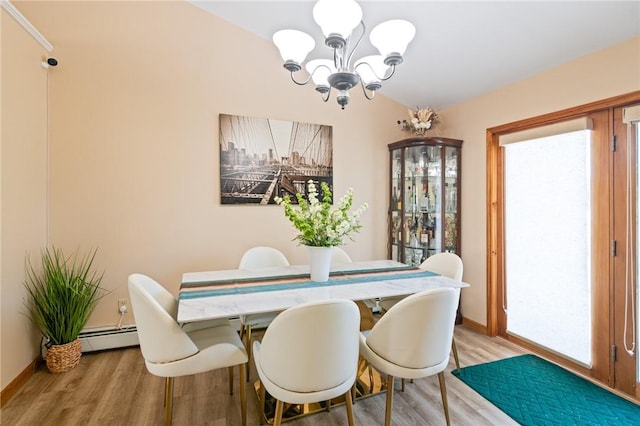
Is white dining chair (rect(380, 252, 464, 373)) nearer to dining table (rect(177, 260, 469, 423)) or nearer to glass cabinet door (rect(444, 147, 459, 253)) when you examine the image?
dining table (rect(177, 260, 469, 423))

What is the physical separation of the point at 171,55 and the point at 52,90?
101 centimetres

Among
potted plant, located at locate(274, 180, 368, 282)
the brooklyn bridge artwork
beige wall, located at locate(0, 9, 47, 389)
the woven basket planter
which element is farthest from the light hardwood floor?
the brooklyn bridge artwork

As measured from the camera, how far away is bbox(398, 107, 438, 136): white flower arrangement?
3422 mm

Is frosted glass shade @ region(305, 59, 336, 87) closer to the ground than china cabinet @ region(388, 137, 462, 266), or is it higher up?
higher up

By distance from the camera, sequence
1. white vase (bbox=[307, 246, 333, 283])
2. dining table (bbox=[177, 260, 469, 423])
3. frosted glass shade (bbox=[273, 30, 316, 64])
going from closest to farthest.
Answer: dining table (bbox=[177, 260, 469, 423]) < frosted glass shade (bbox=[273, 30, 316, 64]) < white vase (bbox=[307, 246, 333, 283])

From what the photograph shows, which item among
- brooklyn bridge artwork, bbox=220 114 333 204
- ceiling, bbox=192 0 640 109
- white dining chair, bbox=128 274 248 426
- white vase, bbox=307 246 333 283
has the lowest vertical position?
white dining chair, bbox=128 274 248 426

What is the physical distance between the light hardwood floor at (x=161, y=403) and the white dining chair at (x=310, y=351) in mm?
648

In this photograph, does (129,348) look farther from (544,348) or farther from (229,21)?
(544,348)

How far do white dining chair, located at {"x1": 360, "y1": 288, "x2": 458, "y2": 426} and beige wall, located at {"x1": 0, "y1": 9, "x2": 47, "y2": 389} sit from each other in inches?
97.2

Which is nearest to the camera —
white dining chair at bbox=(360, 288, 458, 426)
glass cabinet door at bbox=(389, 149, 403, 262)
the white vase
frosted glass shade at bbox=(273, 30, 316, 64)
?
white dining chair at bbox=(360, 288, 458, 426)

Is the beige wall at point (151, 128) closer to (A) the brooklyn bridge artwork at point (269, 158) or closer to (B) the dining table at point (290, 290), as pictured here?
(A) the brooklyn bridge artwork at point (269, 158)

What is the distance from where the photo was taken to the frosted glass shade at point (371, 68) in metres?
1.97

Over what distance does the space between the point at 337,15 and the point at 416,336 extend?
1.60m

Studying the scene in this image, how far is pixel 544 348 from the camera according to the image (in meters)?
2.68
